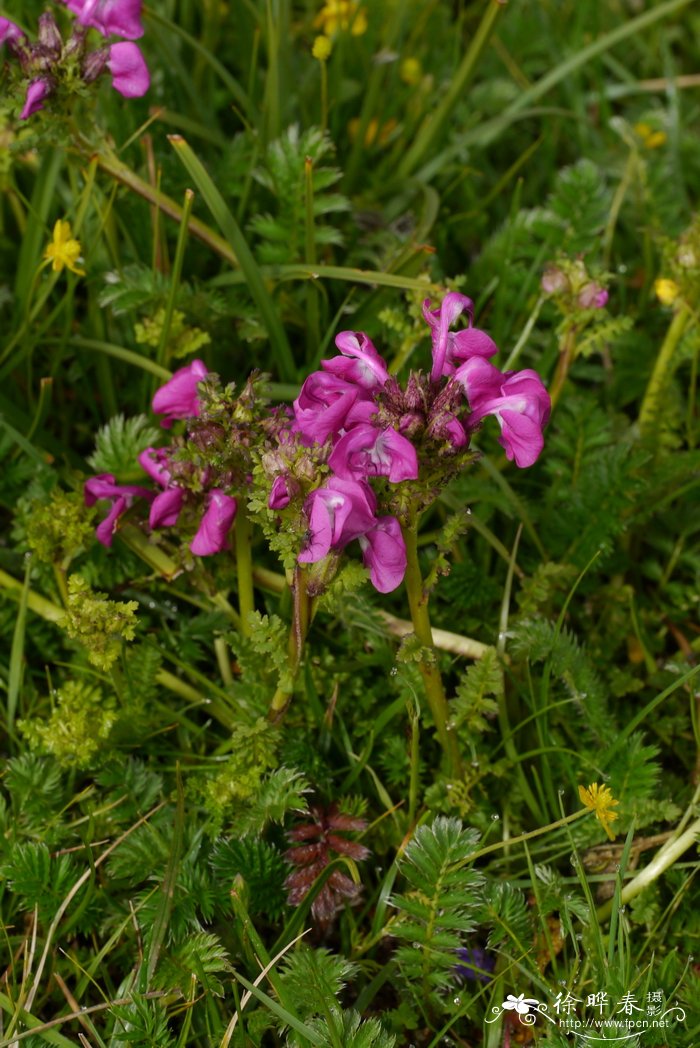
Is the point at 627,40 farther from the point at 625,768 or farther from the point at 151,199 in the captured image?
the point at 625,768

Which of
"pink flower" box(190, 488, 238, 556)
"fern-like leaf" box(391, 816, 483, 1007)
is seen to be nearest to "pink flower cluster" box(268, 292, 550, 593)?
"pink flower" box(190, 488, 238, 556)

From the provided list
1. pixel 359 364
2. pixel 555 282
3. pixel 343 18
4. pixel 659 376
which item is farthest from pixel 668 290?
pixel 343 18

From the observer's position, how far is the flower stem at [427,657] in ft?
5.71

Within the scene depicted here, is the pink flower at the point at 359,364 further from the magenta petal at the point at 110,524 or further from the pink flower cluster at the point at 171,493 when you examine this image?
the magenta petal at the point at 110,524

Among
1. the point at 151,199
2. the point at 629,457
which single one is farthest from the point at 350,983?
the point at 151,199

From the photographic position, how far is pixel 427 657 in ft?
5.90

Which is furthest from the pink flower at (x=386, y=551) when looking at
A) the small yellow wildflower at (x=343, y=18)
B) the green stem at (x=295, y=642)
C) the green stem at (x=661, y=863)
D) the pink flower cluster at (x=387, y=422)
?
the small yellow wildflower at (x=343, y=18)

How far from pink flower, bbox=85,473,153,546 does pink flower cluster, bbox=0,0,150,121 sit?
0.73 meters

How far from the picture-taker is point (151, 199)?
2.29 metres

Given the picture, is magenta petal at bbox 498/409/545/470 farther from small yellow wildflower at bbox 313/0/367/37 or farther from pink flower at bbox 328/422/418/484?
small yellow wildflower at bbox 313/0/367/37

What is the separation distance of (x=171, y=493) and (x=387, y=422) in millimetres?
592

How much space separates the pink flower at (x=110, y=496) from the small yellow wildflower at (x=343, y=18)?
1.59m

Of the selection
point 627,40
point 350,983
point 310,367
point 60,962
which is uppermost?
point 627,40

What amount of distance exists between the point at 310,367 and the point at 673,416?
0.92m
